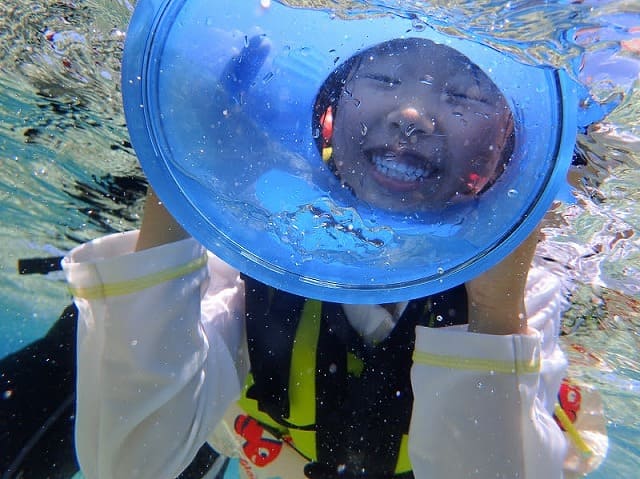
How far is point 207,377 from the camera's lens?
2.82 meters

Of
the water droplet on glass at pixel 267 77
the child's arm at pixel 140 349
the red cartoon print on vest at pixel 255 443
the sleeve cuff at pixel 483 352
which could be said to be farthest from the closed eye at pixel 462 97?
the red cartoon print on vest at pixel 255 443

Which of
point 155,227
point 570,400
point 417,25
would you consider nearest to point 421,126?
point 417,25

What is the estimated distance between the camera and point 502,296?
245 cm

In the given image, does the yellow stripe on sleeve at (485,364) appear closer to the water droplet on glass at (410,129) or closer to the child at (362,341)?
the child at (362,341)

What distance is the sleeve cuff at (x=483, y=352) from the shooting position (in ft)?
7.89

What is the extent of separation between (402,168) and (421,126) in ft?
0.56

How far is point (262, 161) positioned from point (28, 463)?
5.08 meters

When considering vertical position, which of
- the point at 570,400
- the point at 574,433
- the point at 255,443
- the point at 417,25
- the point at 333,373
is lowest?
the point at 255,443

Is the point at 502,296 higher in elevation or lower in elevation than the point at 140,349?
higher

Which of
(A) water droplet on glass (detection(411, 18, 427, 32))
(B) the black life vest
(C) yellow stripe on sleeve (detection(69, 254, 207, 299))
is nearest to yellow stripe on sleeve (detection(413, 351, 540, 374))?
(B) the black life vest

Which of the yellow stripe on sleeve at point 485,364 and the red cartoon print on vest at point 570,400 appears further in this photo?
the red cartoon print on vest at point 570,400

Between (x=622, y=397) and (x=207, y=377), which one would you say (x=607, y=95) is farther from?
(x=622, y=397)

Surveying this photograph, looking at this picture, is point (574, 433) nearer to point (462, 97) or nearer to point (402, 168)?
point (402, 168)

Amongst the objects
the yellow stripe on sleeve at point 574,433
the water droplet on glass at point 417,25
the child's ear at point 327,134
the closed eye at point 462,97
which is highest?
the water droplet on glass at point 417,25
